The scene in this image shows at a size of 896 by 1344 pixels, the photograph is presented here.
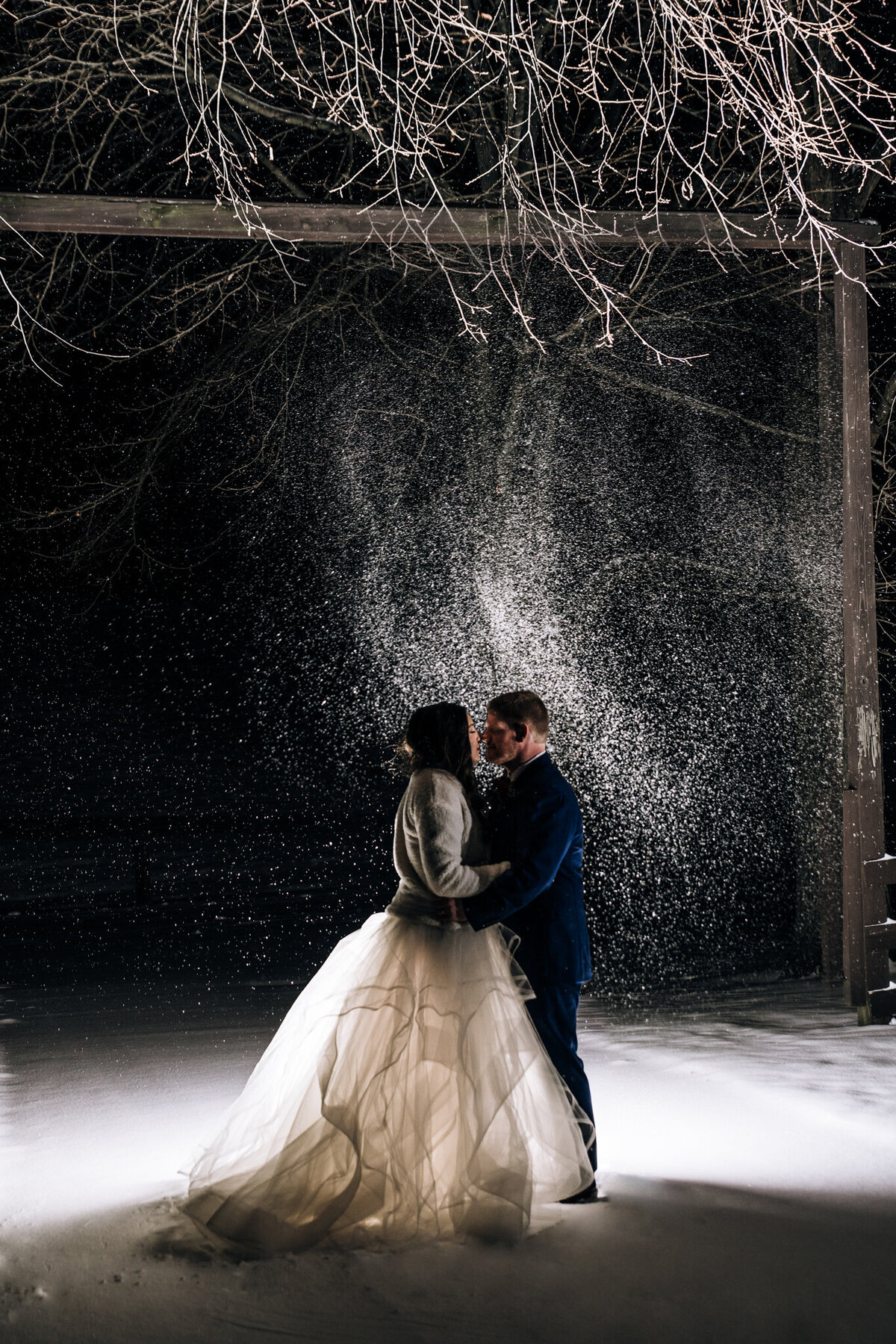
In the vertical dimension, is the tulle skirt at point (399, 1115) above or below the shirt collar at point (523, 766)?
below

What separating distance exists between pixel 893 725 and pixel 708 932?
2173 cm

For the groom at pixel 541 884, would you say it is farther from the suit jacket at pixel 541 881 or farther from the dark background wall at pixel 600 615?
the dark background wall at pixel 600 615

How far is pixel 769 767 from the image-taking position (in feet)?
34.0

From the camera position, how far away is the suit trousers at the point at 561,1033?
348 centimetres

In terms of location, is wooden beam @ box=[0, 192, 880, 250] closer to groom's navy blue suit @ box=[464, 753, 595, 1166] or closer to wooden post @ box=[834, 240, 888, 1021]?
wooden post @ box=[834, 240, 888, 1021]

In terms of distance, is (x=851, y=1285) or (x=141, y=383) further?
(x=141, y=383)

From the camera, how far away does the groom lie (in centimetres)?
340

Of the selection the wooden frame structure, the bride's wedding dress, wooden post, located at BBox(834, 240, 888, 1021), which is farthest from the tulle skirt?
wooden post, located at BBox(834, 240, 888, 1021)

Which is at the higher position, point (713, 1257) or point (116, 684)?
point (116, 684)

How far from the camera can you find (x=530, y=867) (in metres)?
3.39

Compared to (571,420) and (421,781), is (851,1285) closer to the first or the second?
(421,781)

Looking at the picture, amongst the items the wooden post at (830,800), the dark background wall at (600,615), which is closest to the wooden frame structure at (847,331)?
the wooden post at (830,800)

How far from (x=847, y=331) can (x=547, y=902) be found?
145 inches

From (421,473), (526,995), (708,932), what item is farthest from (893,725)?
(526,995)
